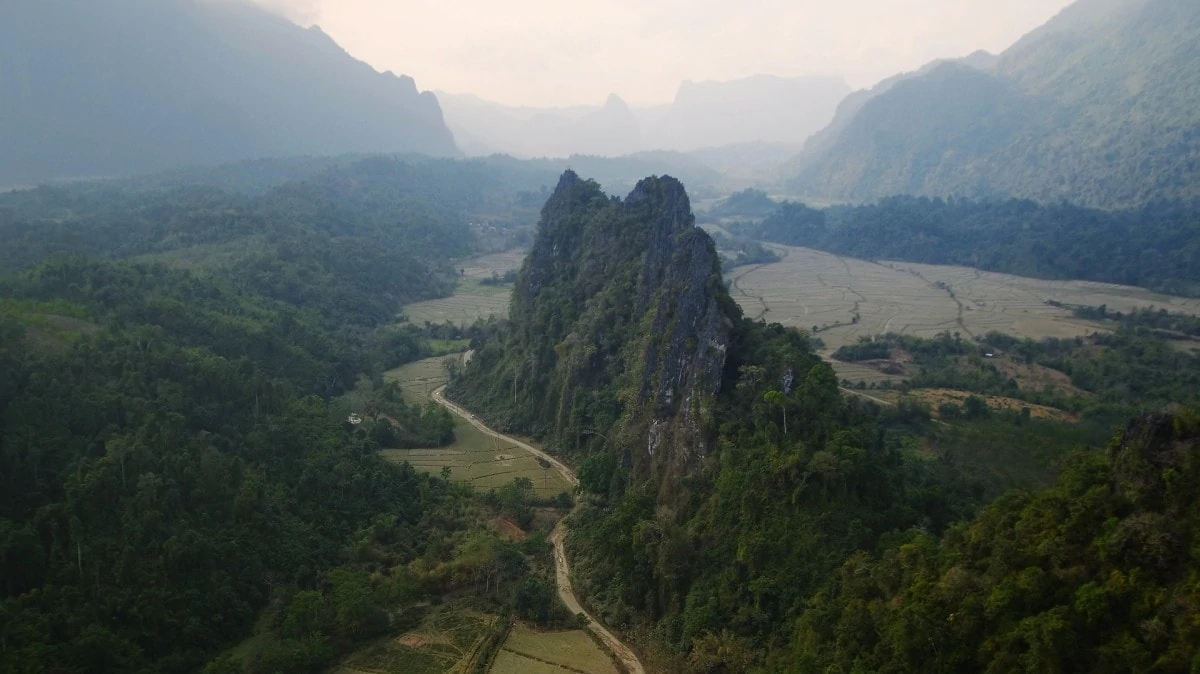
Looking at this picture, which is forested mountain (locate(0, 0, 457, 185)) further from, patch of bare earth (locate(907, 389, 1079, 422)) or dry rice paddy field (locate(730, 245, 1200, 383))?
patch of bare earth (locate(907, 389, 1079, 422))

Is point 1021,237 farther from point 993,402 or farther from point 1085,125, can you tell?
point 993,402

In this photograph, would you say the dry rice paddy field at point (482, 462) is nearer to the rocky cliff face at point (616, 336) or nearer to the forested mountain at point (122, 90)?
the rocky cliff face at point (616, 336)

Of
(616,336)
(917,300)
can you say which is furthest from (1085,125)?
(616,336)

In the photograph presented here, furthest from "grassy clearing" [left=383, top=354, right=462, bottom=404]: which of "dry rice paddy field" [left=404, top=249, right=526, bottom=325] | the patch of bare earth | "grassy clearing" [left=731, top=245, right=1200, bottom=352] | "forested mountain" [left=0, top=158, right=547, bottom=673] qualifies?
the patch of bare earth

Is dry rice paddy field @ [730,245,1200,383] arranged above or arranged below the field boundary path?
above

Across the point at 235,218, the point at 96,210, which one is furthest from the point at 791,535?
the point at 96,210

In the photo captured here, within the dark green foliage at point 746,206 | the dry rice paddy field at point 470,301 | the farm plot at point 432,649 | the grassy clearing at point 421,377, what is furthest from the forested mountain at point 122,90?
the farm plot at point 432,649
